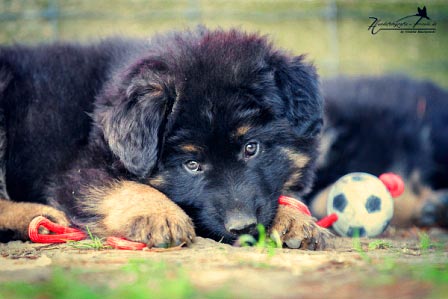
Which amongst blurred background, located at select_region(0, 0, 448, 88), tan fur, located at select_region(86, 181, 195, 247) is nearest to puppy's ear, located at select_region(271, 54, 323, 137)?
tan fur, located at select_region(86, 181, 195, 247)

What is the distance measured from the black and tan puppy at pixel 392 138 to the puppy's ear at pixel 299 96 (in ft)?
4.85

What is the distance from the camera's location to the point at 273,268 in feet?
8.33

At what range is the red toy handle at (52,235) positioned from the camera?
11.5ft

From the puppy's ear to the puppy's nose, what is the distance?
0.70 m

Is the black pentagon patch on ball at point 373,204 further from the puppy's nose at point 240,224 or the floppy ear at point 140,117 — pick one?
the floppy ear at point 140,117

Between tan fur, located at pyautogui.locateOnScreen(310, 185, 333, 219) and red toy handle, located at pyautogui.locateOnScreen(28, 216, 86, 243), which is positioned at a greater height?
red toy handle, located at pyautogui.locateOnScreen(28, 216, 86, 243)

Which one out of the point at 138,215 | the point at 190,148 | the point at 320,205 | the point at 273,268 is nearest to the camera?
the point at 273,268

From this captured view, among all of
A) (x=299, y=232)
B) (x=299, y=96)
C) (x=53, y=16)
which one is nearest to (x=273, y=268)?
(x=299, y=232)

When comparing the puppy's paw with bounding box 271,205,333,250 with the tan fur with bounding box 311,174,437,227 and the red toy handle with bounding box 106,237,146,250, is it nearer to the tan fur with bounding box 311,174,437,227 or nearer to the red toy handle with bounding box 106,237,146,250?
the red toy handle with bounding box 106,237,146,250

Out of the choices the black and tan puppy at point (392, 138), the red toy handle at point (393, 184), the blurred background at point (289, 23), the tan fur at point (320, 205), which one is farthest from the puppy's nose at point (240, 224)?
the blurred background at point (289, 23)

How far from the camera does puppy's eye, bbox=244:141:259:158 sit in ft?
11.4

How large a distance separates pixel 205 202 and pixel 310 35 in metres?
5.86

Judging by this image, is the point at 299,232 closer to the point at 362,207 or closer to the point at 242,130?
the point at 242,130

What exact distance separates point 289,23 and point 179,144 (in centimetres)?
566
